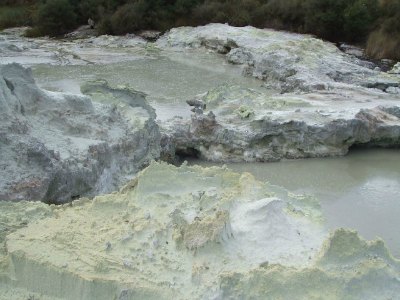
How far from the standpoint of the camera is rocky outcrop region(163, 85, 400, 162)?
24.1 feet

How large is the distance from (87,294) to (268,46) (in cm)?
1157

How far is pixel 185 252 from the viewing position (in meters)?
3.35

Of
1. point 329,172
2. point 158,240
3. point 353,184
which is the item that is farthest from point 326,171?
point 158,240

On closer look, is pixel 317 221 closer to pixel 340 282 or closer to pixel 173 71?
pixel 340 282

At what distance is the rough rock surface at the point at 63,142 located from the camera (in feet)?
14.4

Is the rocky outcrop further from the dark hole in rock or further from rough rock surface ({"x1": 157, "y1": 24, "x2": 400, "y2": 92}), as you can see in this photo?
rough rock surface ({"x1": 157, "y1": 24, "x2": 400, "y2": 92})

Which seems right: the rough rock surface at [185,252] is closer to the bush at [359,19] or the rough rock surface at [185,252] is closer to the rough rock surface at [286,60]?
the rough rock surface at [286,60]

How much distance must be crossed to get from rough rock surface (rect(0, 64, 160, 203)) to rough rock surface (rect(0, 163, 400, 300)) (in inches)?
Result: 22.5

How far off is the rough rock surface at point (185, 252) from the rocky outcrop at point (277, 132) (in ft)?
10.5

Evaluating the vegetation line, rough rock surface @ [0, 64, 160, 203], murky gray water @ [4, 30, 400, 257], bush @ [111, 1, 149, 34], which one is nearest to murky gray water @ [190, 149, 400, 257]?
murky gray water @ [4, 30, 400, 257]

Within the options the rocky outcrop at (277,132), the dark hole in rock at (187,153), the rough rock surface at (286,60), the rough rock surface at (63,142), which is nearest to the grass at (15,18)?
the rough rock surface at (286,60)

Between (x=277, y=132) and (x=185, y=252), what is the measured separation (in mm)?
4349

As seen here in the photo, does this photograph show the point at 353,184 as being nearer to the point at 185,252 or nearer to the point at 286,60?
the point at 185,252

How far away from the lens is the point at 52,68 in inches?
507
